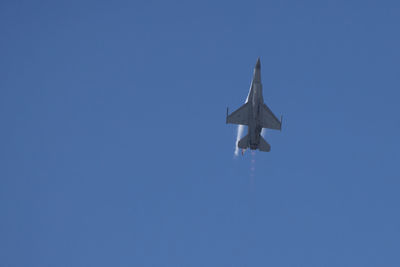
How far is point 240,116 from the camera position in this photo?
451 feet

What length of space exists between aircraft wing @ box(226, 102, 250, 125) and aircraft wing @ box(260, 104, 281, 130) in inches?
114

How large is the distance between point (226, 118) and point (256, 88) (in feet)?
25.4

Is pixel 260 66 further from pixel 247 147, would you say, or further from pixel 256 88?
pixel 247 147

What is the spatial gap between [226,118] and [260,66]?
10425mm

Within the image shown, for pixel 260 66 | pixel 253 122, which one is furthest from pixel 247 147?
pixel 260 66

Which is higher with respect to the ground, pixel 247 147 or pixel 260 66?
pixel 260 66

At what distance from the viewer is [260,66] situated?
134m

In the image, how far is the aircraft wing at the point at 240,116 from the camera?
136875 mm

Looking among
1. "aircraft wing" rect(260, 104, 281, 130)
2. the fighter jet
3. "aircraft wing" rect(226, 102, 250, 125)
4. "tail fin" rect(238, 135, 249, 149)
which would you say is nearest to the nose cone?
the fighter jet

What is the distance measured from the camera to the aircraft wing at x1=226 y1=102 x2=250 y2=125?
13688 cm

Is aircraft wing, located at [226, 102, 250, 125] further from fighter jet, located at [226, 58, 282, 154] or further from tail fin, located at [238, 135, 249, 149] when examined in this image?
tail fin, located at [238, 135, 249, 149]

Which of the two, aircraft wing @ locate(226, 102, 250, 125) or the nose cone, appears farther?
aircraft wing @ locate(226, 102, 250, 125)

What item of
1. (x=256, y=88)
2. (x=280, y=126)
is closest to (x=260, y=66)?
(x=256, y=88)

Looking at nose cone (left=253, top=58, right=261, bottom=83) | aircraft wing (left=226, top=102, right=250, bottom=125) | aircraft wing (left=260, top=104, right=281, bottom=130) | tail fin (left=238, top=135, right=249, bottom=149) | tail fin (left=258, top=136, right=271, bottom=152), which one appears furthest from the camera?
tail fin (left=258, top=136, right=271, bottom=152)
